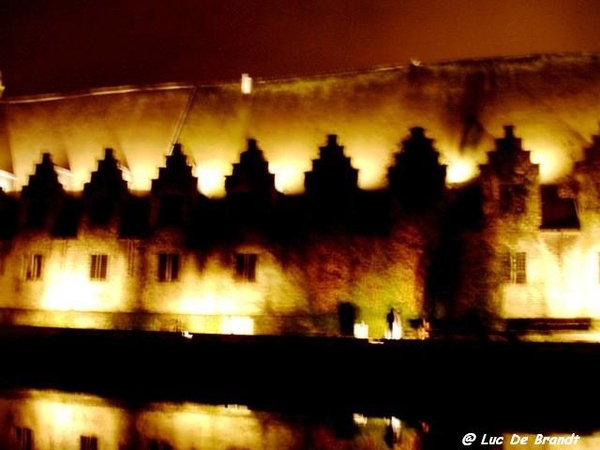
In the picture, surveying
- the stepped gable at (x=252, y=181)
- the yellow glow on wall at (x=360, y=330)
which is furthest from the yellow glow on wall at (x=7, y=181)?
the yellow glow on wall at (x=360, y=330)

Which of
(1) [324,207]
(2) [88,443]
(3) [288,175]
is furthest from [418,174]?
(2) [88,443]

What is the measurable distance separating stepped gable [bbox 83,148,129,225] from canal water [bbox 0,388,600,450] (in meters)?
13.6

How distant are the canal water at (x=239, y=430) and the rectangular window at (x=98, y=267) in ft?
38.8

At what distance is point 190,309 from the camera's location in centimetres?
3319

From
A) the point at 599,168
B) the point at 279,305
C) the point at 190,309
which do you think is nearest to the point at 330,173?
the point at 279,305

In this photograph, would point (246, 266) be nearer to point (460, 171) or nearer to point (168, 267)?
point (168, 267)

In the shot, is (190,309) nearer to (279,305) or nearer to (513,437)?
(279,305)

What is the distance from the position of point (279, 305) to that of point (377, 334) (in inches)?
190

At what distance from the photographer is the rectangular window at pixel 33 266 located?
1423 inches

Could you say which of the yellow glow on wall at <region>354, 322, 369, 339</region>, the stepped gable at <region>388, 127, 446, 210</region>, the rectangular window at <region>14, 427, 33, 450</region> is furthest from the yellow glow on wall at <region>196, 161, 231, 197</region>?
the rectangular window at <region>14, 427, 33, 450</region>

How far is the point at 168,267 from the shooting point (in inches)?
1342

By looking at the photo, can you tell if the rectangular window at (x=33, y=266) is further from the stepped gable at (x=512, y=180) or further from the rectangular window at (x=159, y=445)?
the stepped gable at (x=512, y=180)

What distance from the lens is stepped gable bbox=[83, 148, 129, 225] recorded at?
3556 cm

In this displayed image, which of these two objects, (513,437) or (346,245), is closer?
(513,437)
